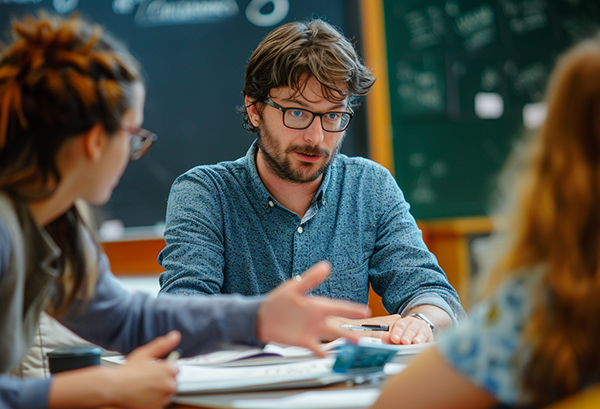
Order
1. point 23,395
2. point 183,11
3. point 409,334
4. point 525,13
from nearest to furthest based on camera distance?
point 23,395, point 409,334, point 183,11, point 525,13

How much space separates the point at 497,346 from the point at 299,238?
3.71 ft

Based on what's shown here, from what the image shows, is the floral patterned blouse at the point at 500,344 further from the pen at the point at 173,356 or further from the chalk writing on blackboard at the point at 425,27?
the chalk writing on blackboard at the point at 425,27

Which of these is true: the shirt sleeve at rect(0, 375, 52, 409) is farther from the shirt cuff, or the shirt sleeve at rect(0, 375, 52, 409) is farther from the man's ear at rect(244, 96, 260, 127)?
the man's ear at rect(244, 96, 260, 127)

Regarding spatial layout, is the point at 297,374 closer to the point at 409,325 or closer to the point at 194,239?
the point at 409,325

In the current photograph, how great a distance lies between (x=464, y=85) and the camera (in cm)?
288

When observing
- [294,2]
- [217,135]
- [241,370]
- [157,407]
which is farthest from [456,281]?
[157,407]

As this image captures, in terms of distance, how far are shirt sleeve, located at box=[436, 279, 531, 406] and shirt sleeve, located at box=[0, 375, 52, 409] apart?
518mm

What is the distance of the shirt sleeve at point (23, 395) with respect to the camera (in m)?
0.71

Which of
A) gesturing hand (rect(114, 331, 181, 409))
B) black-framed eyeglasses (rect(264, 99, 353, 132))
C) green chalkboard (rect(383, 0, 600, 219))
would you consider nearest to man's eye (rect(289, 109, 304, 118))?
black-framed eyeglasses (rect(264, 99, 353, 132))

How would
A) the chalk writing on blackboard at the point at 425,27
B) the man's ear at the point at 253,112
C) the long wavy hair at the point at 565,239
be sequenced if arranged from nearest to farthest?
the long wavy hair at the point at 565,239
the man's ear at the point at 253,112
the chalk writing on blackboard at the point at 425,27

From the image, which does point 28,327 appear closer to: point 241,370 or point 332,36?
point 241,370

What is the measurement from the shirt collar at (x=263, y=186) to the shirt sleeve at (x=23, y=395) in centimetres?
105

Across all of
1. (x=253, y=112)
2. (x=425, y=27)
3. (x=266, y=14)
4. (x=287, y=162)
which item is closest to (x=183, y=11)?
(x=266, y=14)

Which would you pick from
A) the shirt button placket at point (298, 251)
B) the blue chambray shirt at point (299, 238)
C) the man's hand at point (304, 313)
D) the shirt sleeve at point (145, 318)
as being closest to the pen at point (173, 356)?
the shirt sleeve at point (145, 318)
